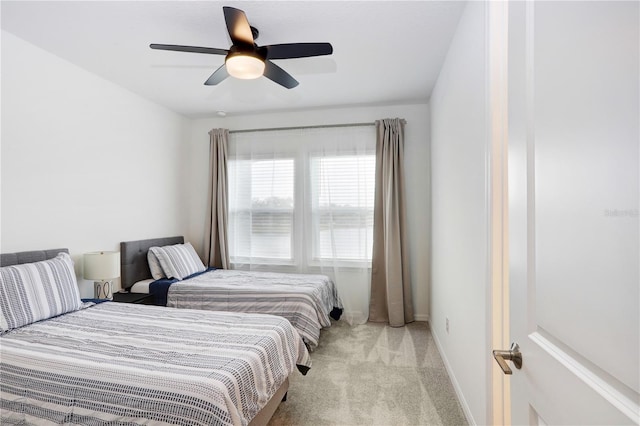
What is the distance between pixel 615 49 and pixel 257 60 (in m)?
1.98

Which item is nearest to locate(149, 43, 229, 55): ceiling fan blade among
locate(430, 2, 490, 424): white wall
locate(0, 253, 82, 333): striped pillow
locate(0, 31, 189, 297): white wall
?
locate(0, 31, 189, 297): white wall

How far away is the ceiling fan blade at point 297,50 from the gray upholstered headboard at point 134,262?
8.37 ft

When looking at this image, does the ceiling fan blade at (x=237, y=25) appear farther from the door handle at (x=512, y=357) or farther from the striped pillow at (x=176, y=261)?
the striped pillow at (x=176, y=261)

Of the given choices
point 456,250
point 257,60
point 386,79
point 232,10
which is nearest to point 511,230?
point 456,250

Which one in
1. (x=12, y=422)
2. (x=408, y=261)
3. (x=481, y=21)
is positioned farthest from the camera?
(x=408, y=261)

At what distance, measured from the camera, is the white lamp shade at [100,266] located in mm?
2717

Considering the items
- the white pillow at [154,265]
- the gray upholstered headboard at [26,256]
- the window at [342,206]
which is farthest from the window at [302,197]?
the gray upholstered headboard at [26,256]

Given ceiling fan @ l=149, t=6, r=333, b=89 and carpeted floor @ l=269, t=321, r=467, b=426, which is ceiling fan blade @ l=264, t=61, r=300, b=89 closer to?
ceiling fan @ l=149, t=6, r=333, b=89

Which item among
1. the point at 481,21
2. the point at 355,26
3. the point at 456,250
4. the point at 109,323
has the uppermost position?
the point at 355,26

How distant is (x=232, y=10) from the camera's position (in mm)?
1692

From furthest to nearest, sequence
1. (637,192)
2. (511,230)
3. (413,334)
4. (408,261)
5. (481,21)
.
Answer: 1. (408,261)
2. (413,334)
3. (481,21)
4. (511,230)
5. (637,192)

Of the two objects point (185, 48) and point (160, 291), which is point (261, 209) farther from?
point (185, 48)

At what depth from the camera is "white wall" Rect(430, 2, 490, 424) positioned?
1.67 metres

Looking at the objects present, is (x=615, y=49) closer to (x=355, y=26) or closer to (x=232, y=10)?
(x=232, y=10)
